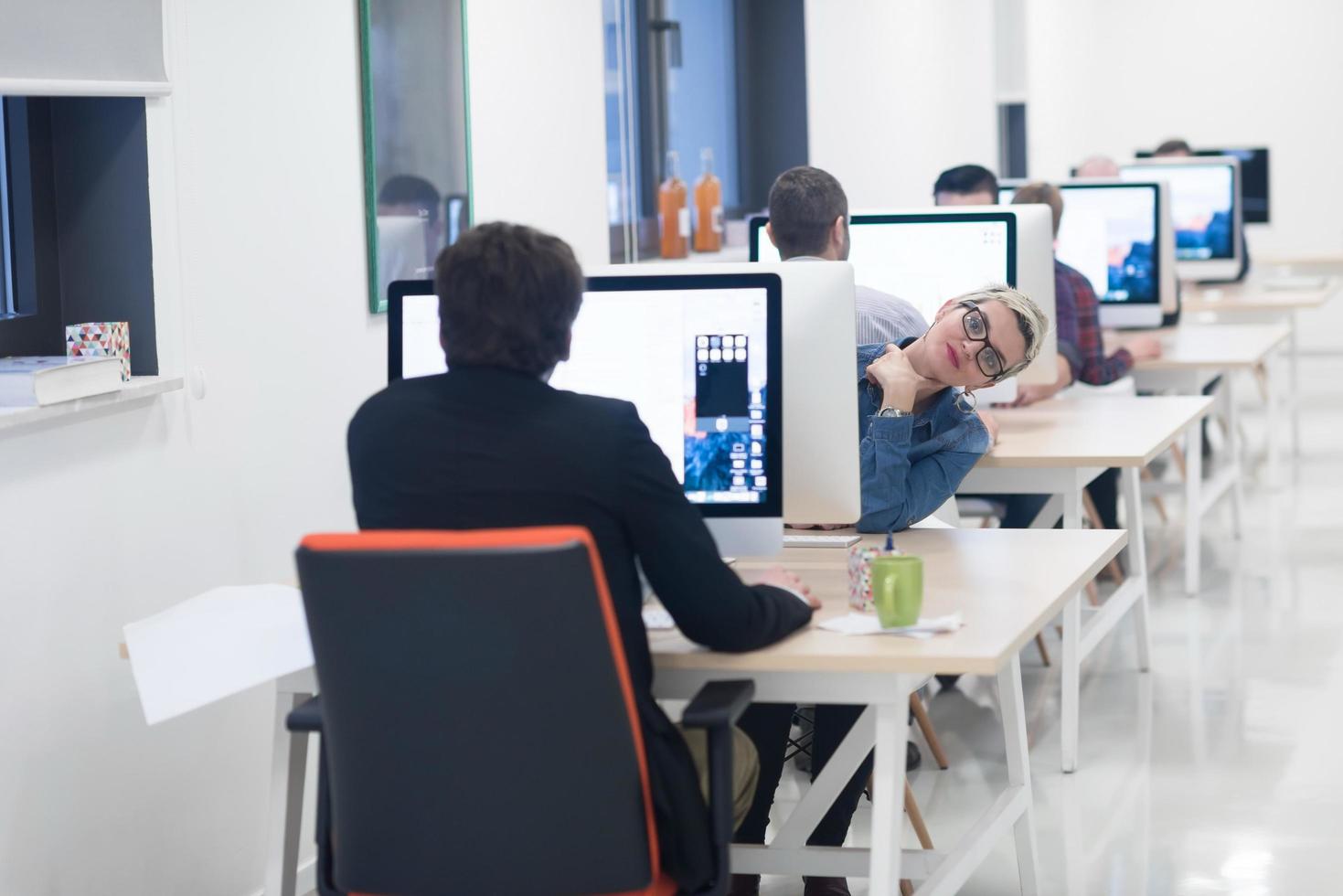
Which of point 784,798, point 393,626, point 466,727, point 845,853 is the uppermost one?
point 393,626

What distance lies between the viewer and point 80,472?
2.39 metres

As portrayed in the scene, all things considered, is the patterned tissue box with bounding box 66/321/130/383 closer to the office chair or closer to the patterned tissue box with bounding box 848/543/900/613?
the office chair

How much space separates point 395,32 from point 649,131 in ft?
7.53

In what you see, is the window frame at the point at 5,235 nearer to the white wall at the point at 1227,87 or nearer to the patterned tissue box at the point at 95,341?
the patterned tissue box at the point at 95,341

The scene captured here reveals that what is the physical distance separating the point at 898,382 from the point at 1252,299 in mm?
4649

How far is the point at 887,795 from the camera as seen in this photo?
1896 mm

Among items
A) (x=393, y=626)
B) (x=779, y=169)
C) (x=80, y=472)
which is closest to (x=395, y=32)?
(x=80, y=472)

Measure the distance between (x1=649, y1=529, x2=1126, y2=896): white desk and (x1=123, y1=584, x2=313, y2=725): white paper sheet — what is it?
0.46m

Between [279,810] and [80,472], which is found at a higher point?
[80,472]

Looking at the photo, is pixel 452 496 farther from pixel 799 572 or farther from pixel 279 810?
pixel 799 572

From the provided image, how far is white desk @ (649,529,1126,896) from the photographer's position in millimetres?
1897

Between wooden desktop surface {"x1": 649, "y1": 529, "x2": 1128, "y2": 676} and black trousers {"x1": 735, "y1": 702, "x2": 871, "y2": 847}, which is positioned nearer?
wooden desktop surface {"x1": 649, "y1": 529, "x2": 1128, "y2": 676}

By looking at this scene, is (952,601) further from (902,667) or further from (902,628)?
(902,667)

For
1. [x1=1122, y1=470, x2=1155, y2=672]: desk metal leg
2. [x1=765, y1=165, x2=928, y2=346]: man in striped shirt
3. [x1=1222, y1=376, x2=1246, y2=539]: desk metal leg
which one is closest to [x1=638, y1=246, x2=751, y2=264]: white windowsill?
[x1=1122, y1=470, x2=1155, y2=672]: desk metal leg
